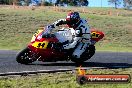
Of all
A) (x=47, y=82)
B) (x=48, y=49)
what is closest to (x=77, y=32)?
(x=48, y=49)

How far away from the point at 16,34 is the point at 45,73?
2229cm

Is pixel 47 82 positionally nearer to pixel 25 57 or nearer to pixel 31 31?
pixel 25 57

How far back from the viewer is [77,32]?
13914 mm

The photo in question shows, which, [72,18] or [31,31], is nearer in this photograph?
[72,18]

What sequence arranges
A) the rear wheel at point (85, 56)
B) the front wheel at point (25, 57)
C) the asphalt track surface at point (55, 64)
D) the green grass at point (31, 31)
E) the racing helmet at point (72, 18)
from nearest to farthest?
the asphalt track surface at point (55, 64)
the front wheel at point (25, 57)
the racing helmet at point (72, 18)
the rear wheel at point (85, 56)
the green grass at point (31, 31)

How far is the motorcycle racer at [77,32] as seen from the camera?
13891 millimetres

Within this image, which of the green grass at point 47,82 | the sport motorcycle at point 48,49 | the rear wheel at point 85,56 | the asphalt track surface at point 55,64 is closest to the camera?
the green grass at point 47,82

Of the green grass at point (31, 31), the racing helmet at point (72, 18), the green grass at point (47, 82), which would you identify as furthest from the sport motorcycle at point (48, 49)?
the green grass at point (31, 31)

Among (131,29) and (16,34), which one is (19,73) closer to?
(16,34)

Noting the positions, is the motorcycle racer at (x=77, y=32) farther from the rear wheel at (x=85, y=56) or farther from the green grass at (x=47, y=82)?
the green grass at (x=47, y=82)

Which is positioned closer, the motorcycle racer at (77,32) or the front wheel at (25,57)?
the front wheel at (25,57)

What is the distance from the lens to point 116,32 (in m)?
39.3

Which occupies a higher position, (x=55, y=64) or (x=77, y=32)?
(x=77, y=32)

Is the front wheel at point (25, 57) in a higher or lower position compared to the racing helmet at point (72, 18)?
lower
